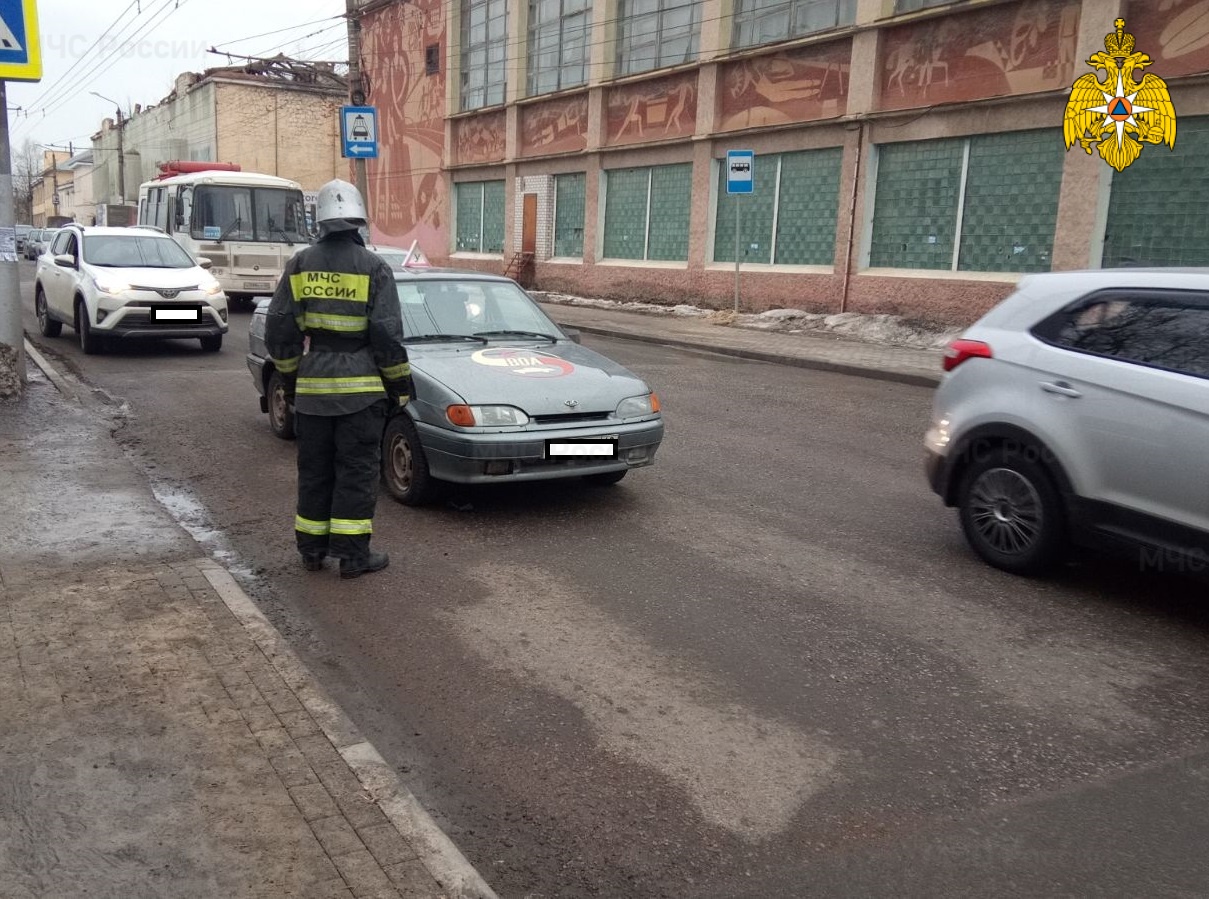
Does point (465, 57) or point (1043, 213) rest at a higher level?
point (465, 57)

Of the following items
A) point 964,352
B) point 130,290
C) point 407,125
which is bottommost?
point 130,290

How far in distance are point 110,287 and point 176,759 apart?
38.5 feet

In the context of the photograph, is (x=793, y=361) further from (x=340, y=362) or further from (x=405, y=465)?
(x=340, y=362)

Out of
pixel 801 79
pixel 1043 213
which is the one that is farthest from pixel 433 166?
pixel 1043 213

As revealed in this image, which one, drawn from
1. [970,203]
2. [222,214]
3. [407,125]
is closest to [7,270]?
[222,214]

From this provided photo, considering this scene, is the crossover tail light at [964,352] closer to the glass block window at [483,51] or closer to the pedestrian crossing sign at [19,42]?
the pedestrian crossing sign at [19,42]

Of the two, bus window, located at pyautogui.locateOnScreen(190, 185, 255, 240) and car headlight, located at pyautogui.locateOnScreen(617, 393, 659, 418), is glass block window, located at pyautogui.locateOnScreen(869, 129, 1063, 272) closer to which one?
car headlight, located at pyautogui.locateOnScreen(617, 393, 659, 418)

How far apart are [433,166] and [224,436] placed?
28554 millimetres

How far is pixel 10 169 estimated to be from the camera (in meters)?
10.2

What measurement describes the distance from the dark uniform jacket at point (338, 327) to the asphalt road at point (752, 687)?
3.39 ft

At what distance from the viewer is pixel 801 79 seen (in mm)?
21094

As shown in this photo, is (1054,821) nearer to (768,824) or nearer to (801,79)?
(768,824)

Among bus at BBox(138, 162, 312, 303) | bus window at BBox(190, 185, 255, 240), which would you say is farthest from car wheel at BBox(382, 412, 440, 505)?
bus window at BBox(190, 185, 255, 240)

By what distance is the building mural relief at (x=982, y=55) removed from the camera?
1645cm
